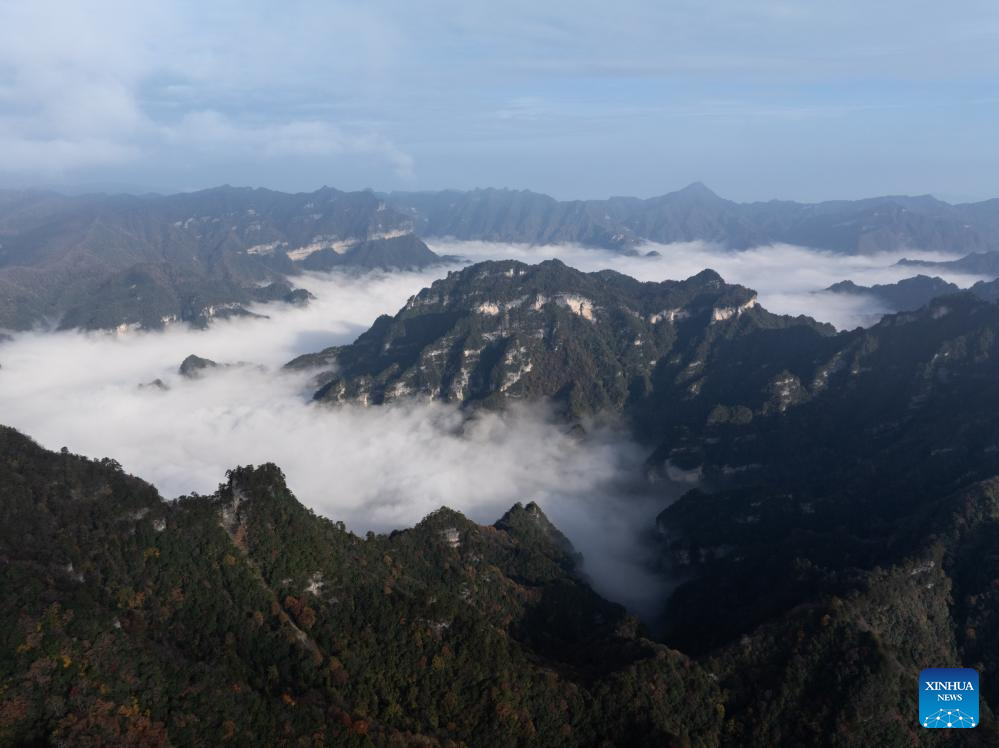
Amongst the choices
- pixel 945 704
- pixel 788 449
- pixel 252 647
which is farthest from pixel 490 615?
pixel 788 449

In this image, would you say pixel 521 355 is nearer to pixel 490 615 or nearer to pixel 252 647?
pixel 490 615

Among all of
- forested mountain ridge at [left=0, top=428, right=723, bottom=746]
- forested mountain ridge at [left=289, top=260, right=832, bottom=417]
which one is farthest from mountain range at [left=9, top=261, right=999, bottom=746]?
forested mountain ridge at [left=289, top=260, right=832, bottom=417]

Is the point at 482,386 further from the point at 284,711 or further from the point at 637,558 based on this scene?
the point at 284,711

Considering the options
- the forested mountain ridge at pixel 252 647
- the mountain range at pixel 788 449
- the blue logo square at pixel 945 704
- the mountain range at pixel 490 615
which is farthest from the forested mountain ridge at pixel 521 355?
the blue logo square at pixel 945 704

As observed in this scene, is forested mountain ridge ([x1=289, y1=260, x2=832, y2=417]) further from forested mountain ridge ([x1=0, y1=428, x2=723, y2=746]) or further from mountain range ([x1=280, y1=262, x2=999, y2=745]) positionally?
forested mountain ridge ([x1=0, y1=428, x2=723, y2=746])

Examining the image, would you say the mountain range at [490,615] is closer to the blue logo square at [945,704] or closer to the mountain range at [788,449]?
the mountain range at [788,449]

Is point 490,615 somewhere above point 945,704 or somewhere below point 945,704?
below

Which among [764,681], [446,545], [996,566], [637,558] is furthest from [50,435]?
[996,566]

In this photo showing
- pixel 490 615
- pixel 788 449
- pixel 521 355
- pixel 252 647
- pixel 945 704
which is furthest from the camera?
pixel 521 355

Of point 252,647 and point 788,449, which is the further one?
point 788,449
